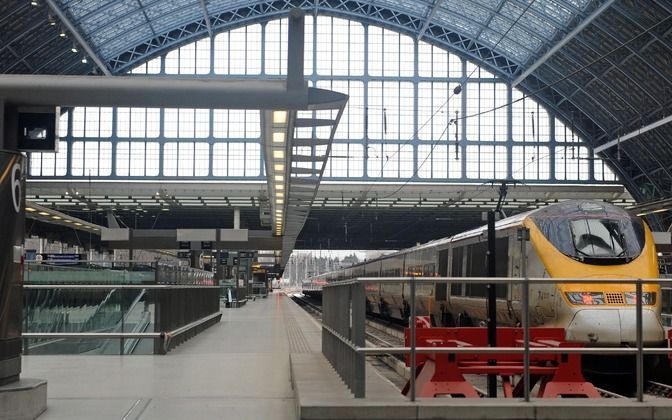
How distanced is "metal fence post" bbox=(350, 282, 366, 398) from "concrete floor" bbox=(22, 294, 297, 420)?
1.13 meters

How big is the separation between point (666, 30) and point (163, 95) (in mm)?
40576

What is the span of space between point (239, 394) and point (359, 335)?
272cm

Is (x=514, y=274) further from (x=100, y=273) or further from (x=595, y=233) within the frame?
(x=100, y=273)

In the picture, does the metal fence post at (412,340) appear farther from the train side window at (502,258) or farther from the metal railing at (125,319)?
the train side window at (502,258)

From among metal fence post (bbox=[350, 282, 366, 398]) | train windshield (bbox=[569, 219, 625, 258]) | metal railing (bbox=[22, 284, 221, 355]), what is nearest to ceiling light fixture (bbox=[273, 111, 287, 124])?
metal railing (bbox=[22, 284, 221, 355])

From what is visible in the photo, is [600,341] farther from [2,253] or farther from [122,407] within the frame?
[2,253]

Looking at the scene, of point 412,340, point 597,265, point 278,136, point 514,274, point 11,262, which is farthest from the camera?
point 278,136

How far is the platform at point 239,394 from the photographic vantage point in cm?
751

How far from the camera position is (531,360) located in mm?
8961

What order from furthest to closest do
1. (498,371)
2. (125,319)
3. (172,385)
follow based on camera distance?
(125,319)
(172,385)
(498,371)

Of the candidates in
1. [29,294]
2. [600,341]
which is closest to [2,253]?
[29,294]

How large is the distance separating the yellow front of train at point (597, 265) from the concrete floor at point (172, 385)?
15.6 feet

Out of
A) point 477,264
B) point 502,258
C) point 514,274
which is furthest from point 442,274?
point 514,274

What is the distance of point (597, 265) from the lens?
637 inches
